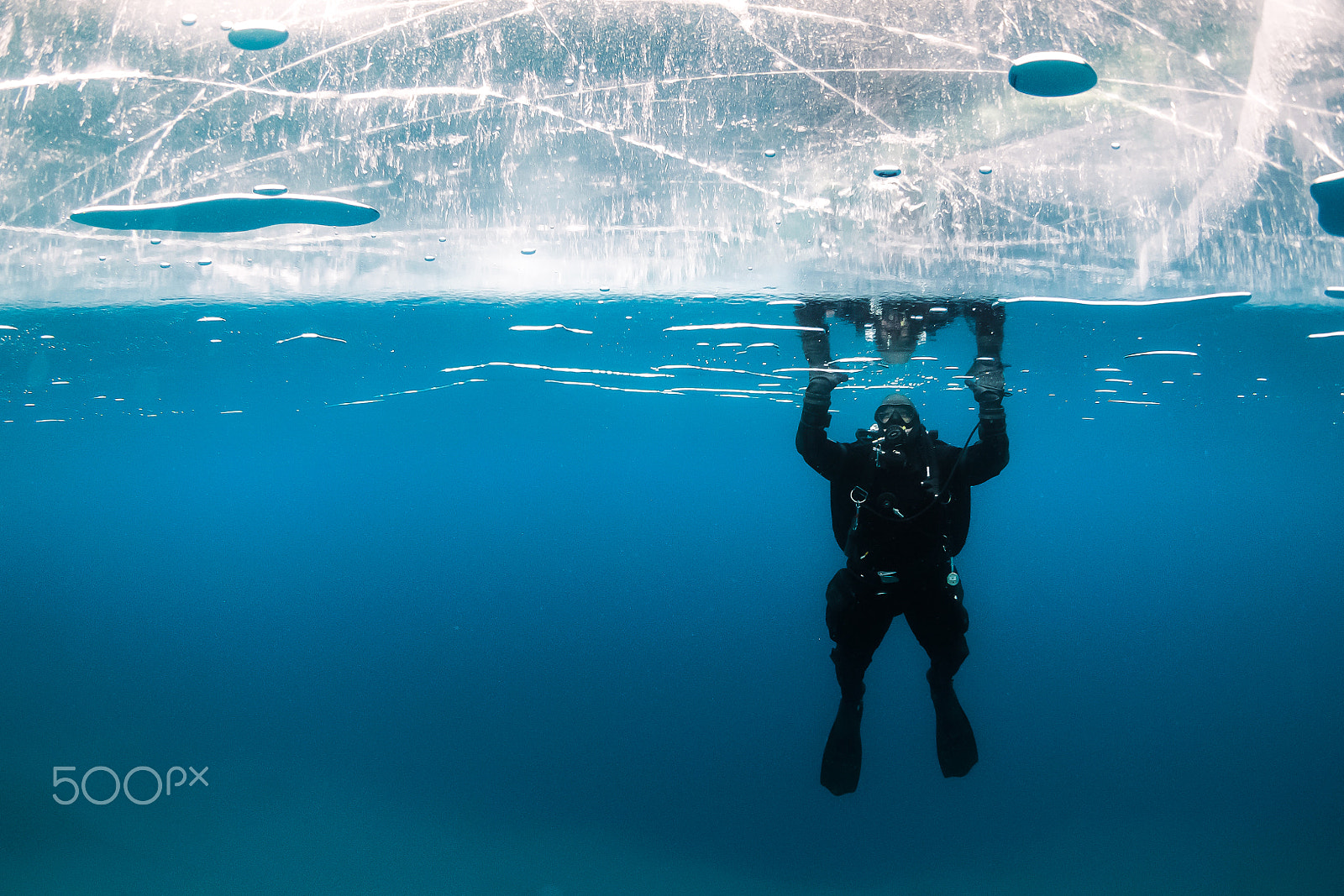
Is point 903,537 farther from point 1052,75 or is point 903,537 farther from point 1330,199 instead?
point 1330,199

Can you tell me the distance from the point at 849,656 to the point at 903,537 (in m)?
1.02

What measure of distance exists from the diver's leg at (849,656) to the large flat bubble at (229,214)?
4410mm

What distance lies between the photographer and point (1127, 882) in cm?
1207

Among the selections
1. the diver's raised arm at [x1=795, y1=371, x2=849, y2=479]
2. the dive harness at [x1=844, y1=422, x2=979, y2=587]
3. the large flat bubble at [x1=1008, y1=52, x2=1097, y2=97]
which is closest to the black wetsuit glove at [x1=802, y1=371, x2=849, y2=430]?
the diver's raised arm at [x1=795, y1=371, x2=849, y2=479]

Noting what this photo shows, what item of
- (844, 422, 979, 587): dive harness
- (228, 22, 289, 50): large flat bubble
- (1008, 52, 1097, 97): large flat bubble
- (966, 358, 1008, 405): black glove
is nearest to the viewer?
(1008, 52, 1097, 97): large flat bubble

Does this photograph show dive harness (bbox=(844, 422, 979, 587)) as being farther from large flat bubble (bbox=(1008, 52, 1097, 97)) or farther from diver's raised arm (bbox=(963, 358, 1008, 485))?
large flat bubble (bbox=(1008, 52, 1097, 97))

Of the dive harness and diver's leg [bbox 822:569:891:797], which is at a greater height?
the dive harness

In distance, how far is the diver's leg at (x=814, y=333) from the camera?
6594mm

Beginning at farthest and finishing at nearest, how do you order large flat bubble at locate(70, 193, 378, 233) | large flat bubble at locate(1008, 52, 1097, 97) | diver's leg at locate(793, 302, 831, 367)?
diver's leg at locate(793, 302, 831, 367) → large flat bubble at locate(70, 193, 378, 233) → large flat bubble at locate(1008, 52, 1097, 97)

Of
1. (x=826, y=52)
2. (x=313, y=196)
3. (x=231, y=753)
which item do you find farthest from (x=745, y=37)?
(x=231, y=753)

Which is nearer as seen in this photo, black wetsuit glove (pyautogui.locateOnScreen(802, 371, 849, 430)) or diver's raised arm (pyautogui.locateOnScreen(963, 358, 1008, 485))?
diver's raised arm (pyautogui.locateOnScreen(963, 358, 1008, 485))

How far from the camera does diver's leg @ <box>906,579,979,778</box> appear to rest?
5.15 metres

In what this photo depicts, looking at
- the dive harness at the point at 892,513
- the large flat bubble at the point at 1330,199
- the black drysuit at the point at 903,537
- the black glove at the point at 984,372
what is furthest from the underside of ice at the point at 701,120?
the black glove at the point at 984,372

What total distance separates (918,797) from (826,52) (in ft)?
50.6
